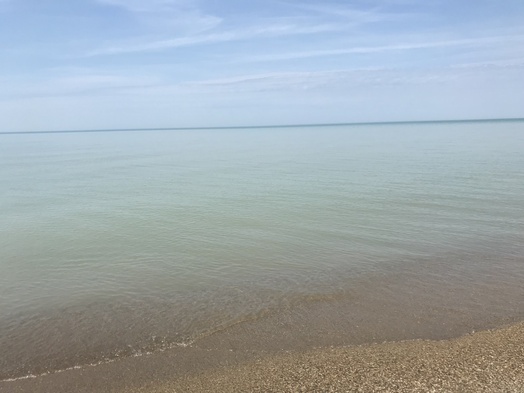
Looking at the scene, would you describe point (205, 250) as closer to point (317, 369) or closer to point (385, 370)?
point (317, 369)

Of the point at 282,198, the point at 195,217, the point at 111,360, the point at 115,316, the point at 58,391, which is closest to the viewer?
the point at 58,391

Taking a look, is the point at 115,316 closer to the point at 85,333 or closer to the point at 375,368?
the point at 85,333

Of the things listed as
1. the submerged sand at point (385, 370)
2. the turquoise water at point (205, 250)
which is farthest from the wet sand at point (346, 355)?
the turquoise water at point (205, 250)

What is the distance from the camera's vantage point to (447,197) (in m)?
25.2

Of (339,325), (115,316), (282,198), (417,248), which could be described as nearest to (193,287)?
(115,316)

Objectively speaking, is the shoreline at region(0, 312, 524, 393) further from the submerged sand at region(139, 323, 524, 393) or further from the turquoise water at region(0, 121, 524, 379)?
the turquoise water at region(0, 121, 524, 379)

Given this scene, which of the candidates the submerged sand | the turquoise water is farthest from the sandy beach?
the turquoise water

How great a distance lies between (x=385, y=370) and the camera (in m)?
8.17

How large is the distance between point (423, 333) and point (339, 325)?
6.34 feet

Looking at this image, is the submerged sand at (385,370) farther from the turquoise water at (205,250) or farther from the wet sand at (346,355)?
the turquoise water at (205,250)

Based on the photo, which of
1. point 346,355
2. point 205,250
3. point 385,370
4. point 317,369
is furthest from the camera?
point 205,250

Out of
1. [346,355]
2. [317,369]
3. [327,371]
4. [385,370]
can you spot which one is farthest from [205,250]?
[385,370]

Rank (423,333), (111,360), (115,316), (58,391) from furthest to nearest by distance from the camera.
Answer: (115,316), (423,333), (111,360), (58,391)

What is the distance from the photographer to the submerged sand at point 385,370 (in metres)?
7.65
